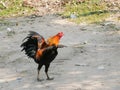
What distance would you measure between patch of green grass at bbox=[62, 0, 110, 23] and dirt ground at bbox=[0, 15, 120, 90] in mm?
517

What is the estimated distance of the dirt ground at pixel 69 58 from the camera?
7.35 m

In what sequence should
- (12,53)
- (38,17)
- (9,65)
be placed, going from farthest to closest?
1. (38,17)
2. (12,53)
3. (9,65)

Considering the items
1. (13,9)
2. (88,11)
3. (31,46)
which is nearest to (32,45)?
(31,46)

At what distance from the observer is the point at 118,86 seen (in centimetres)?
702

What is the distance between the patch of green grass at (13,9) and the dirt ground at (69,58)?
1034mm

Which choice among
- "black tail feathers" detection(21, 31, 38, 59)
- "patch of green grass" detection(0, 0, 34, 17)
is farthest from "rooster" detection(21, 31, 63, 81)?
Answer: "patch of green grass" detection(0, 0, 34, 17)

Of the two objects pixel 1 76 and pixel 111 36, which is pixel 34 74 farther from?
pixel 111 36

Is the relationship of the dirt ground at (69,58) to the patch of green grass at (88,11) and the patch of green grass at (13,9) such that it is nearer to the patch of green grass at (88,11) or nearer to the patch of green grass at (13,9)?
the patch of green grass at (88,11)

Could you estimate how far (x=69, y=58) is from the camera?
897cm

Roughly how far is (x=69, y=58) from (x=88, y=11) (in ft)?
16.5

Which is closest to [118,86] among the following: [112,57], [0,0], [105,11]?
[112,57]

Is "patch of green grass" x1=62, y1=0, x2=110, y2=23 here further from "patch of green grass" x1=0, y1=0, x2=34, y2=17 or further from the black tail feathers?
the black tail feathers

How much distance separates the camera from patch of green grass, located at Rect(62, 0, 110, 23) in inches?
501

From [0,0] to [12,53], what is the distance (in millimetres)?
6056
